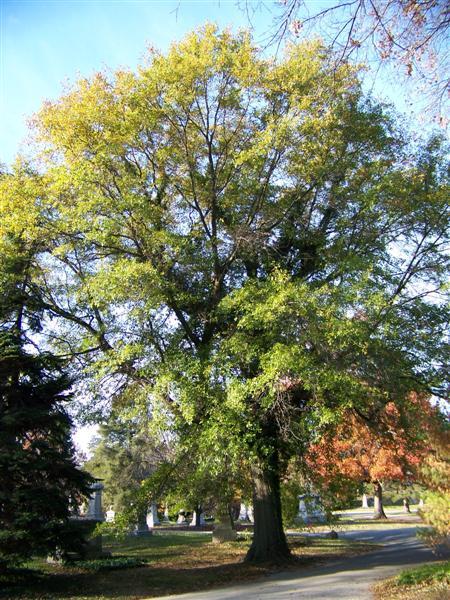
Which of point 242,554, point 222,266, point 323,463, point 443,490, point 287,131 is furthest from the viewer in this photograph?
point 242,554

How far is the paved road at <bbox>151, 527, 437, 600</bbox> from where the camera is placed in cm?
1045

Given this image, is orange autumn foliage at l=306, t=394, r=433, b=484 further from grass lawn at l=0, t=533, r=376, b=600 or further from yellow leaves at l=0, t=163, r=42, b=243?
yellow leaves at l=0, t=163, r=42, b=243

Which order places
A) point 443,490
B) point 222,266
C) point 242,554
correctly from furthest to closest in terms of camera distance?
point 242,554, point 222,266, point 443,490

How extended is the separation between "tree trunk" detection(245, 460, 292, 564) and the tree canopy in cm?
6

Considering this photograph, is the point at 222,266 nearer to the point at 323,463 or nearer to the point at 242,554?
the point at 323,463

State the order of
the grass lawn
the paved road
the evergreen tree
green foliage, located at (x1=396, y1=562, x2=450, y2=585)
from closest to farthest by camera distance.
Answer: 1. green foliage, located at (x1=396, y1=562, x2=450, y2=585)
2. the paved road
3. the evergreen tree
4. the grass lawn

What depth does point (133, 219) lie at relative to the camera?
13.2m

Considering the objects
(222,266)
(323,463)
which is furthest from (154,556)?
(222,266)

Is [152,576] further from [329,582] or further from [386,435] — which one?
[386,435]

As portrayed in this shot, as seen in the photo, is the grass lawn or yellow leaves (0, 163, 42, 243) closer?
the grass lawn

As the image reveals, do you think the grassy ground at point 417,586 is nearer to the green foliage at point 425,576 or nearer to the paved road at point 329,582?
the green foliage at point 425,576

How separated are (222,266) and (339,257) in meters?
3.09

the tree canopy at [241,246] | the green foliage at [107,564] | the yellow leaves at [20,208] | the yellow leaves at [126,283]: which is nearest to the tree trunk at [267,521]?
the tree canopy at [241,246]

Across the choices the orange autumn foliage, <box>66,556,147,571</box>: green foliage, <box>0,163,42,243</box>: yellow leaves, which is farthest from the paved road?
<box>0,163,42,243</box>: yellow leaves
